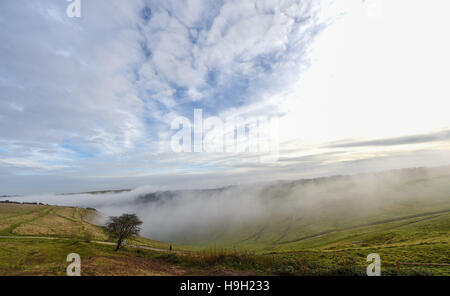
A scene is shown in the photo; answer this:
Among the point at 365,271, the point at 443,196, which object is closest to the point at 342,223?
the point at 443,196

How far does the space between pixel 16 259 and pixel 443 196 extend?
294196 mm

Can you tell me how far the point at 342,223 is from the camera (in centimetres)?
16338
